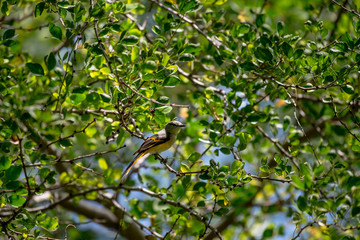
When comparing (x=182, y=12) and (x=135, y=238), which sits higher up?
(x=182, y=12)

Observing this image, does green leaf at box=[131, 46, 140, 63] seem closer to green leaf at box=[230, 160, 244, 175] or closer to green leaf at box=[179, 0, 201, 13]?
green leaf at box=[179, 0, 201, 13]

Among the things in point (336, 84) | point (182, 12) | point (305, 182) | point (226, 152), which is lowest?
point (305, 182)

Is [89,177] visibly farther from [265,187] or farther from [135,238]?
[265,187]

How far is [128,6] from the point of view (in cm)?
340

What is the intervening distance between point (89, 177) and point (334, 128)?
119 inches

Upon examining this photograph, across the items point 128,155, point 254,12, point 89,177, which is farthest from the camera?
point 128,155

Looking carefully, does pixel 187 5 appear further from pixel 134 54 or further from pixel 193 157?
pixel 193 157

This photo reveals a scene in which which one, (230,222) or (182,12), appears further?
(230,222)

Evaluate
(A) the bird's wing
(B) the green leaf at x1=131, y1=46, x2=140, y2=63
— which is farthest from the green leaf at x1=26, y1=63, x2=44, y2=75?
(A) the bird's wing

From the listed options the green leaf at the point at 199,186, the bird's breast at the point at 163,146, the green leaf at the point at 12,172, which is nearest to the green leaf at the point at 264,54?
the green leaf at the point at 199,186

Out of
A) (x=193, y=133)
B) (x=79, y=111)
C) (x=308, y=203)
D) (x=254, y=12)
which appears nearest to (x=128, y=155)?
(x=193, y=133)

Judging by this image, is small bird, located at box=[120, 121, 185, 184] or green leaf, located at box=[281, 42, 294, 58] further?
small bird, located at box=[120, 121, 185, 184]

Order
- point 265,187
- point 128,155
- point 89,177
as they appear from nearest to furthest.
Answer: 1. point 89,177
2. point 128,155
3. point 265,187

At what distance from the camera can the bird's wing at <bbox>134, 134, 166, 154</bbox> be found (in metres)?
4.03
